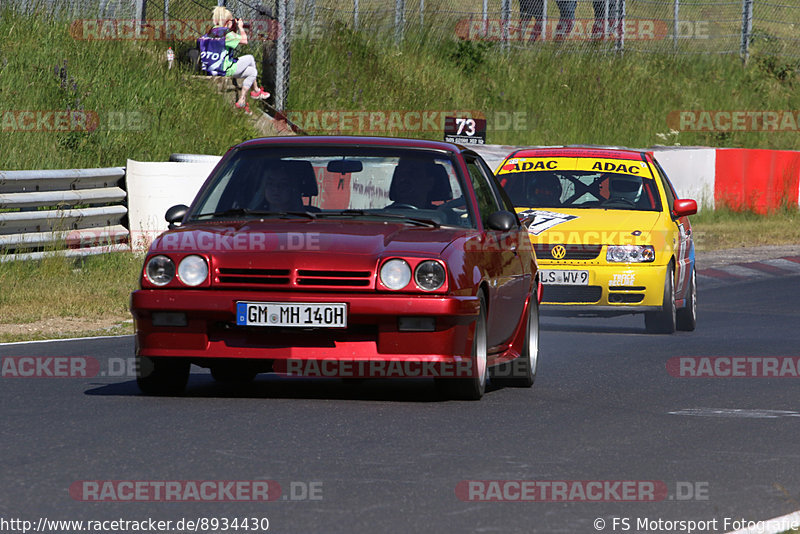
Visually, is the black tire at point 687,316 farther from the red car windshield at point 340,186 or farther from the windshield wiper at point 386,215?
the windshield wiper at point 386,215

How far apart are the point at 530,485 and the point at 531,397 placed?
9.91 ft

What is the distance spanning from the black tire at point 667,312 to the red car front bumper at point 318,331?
609cm

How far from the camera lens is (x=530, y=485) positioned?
Answer: 20.3 ft

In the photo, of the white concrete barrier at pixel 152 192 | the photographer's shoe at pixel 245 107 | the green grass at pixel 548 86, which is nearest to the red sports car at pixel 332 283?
the white concrete barrier at pixel 152 192

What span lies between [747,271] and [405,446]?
615 inches

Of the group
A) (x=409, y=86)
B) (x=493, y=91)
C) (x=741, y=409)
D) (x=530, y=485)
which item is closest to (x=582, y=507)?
(x=530, y=485)

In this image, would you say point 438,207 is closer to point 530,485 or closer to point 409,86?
point 530,485

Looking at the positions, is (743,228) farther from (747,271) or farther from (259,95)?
(259,95)

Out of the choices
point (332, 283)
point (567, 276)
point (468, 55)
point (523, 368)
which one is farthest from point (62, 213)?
point (468, 55)

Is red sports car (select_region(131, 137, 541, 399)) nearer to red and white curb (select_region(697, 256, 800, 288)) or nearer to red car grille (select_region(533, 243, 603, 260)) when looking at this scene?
red car grille (select_region(533, 243, 603, 260))

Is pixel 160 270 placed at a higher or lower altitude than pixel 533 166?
lower

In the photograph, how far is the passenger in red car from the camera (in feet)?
29.5

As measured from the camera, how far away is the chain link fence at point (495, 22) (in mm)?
25328

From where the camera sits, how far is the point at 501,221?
29.8ft
